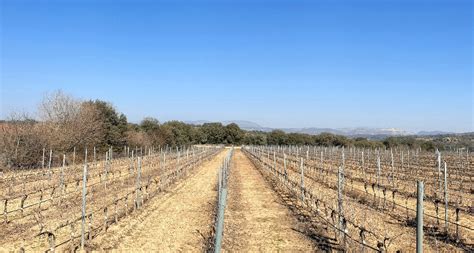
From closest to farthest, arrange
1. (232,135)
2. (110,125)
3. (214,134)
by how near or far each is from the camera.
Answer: (110,125) → (214,134) → (232,135)

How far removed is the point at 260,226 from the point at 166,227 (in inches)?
90.6

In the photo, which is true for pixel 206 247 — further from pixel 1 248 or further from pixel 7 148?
pixel 7 148

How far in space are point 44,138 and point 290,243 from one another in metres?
24.5

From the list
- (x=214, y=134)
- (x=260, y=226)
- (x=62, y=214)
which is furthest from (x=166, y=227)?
(x=214, y=134)

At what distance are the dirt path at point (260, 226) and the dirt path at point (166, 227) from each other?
62 cm

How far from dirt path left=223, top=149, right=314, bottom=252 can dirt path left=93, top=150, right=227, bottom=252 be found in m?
0.62

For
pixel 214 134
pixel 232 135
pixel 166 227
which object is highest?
pixel 214 134

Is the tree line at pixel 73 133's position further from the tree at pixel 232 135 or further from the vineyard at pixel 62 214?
the tree at pixel 232 135

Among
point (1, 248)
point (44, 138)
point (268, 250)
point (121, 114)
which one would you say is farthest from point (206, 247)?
point (121, 114)

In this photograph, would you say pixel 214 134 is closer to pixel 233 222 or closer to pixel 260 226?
pixel 233 222

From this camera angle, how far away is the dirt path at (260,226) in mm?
8703

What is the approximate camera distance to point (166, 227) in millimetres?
10445

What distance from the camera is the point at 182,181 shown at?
21.2 m

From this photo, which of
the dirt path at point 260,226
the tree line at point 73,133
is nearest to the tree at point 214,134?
the tree line at point 73,133
